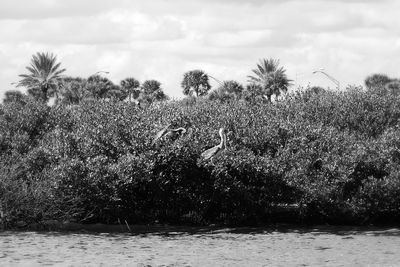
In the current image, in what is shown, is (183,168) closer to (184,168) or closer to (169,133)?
(184,168)

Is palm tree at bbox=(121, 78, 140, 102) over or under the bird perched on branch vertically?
over

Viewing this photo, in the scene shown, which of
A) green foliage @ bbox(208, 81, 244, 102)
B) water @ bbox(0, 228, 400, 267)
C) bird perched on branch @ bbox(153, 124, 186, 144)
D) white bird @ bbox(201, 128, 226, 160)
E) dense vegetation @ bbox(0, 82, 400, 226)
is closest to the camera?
water @ bbox(0, 228, 400, 267)

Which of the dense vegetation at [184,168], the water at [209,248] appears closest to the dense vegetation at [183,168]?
the dense vegetation at [184,168]

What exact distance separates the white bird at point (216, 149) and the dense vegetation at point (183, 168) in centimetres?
42

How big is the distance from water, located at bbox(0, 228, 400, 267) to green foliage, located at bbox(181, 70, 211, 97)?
6266cm

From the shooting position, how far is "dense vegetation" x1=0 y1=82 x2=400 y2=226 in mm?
37500

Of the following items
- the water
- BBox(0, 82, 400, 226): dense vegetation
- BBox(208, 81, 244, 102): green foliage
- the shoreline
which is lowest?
the water

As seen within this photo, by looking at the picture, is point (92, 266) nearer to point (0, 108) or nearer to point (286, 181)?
point (286, 181)

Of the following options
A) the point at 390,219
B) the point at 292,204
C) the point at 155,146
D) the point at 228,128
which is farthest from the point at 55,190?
the point at 390,219

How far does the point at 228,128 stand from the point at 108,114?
21.9 feet

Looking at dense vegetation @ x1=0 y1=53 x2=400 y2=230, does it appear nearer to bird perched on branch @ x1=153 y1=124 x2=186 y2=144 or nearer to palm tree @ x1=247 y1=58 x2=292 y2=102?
bird perched on branch @ x1=153 y1=124 x2=186 y2=144

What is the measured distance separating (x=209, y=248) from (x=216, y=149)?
7345mm

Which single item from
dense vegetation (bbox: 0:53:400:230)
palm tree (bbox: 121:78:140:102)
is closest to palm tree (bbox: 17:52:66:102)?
palm tree (bbox: 121:78:140:102)

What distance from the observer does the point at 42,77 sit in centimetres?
10000
